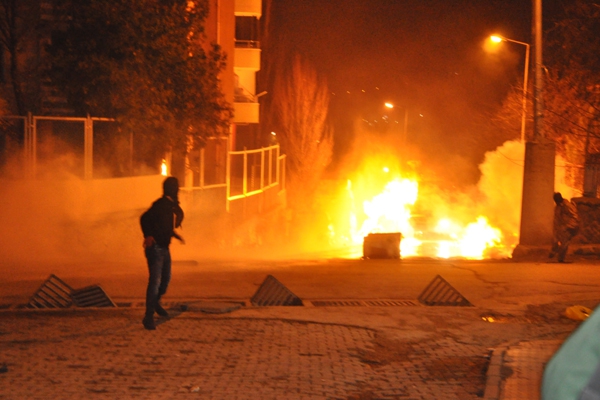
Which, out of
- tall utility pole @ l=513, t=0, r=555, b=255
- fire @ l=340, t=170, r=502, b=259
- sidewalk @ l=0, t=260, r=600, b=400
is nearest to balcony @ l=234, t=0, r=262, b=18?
fire @ l=340, t=170, r=502, b=259

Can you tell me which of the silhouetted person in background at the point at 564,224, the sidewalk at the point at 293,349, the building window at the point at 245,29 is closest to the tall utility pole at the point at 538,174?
the silhouetted person in background at the point at 564,224

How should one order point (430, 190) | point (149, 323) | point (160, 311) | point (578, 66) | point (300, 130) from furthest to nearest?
point (300, 130)
point (430, 190)
point (578, 66)
point (160, 311)
point (149, 323)

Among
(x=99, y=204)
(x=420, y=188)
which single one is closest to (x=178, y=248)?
(x=99, y=204)

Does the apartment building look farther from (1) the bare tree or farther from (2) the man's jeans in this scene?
(2) the man's jeans

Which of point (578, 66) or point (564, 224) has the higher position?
point (578, 66)

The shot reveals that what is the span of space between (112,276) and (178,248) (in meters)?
6.46

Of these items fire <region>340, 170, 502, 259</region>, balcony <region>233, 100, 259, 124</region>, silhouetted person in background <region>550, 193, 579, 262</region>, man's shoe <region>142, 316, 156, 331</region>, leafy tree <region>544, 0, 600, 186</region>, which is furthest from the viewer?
balcony <region>233, 100, 259, 124</region>

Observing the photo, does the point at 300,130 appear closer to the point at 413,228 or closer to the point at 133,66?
the point at 413,228

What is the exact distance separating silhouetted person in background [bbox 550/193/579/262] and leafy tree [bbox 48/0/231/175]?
949cm

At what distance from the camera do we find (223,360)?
6.91 m

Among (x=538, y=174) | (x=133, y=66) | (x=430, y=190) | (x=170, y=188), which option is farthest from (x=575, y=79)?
(x=430, y=190)

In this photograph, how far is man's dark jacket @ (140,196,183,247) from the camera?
8.01 m

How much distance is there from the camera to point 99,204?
17.1 metres

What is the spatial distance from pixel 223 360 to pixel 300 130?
40993mm
